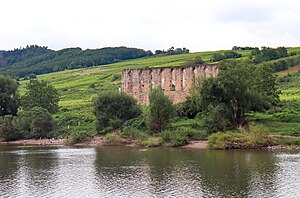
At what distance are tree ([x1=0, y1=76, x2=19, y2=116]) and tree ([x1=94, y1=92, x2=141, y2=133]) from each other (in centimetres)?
2362

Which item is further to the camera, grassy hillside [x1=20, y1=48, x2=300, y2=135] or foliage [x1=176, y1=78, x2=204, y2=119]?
grassy hillside [x1=20, y1=48, x2=300, y2=135]

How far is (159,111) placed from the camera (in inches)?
2820

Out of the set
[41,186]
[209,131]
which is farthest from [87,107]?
[41,186]

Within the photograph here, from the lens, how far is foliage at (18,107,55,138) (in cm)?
8444

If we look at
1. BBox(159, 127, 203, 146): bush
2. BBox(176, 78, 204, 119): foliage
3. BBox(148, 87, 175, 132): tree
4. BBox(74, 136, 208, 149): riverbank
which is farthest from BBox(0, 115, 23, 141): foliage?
BBox(159, 127, 203, 146): bush

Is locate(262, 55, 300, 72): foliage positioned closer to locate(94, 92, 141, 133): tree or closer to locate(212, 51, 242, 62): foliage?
locate(212, 51, 242, 62): foliage

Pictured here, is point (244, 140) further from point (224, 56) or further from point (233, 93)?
point (224, 56)

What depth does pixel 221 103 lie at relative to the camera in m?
67.3

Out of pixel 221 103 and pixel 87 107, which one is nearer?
pixel 221 103

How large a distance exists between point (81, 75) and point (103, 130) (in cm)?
8412

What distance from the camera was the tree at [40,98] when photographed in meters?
96.2

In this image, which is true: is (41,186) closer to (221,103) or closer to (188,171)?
(188,171)

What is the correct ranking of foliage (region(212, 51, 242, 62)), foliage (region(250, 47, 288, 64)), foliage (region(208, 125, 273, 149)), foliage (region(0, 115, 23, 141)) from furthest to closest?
foliage (region(212, 51, 242, 62))
foliage (region(250, 47, 288, 64))
foliage (region(0, 115, 23, 141))
foliage (region(208, 125, 273, 149))

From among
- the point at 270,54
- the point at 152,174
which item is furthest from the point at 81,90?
the point at 152,174
